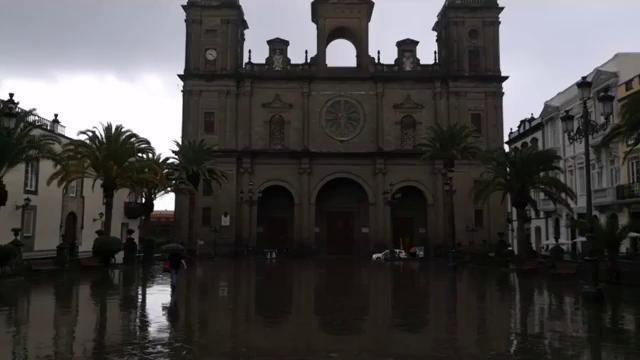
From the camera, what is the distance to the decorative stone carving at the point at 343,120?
159ft

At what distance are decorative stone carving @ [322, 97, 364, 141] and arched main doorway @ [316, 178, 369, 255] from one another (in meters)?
4.03

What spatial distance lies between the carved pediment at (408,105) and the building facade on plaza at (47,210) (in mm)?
24636

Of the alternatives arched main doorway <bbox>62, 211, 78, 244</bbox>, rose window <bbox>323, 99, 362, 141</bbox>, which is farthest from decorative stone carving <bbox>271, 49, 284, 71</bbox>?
arched main doorway <bbox>62, 211, 78, 244</bbox>

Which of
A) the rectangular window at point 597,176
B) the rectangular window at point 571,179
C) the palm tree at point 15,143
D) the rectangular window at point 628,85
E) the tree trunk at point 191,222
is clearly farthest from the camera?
the rectangular window at point 571,179


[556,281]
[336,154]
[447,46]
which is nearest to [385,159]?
[336,154]

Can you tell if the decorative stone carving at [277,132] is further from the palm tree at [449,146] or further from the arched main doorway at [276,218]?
the palm tree at [449,146]

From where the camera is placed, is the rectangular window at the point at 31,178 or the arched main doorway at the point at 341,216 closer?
the rectangular window at the point at 31,178

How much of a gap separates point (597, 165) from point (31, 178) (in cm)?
3883

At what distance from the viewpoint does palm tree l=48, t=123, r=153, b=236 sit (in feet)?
104

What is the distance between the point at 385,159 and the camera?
4706 centimetres

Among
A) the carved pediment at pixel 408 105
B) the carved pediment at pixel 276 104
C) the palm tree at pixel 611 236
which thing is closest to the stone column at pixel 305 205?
the carved pediment at pixel 276 104

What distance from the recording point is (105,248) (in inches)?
1174

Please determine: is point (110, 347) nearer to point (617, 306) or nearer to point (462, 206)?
point (617, 306)

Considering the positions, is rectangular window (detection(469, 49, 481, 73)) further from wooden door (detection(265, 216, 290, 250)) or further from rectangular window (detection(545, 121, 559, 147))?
wooden door (detection(265, 216, 290, 250))
